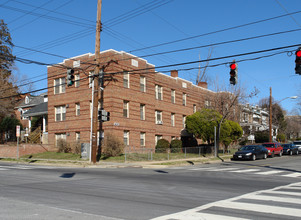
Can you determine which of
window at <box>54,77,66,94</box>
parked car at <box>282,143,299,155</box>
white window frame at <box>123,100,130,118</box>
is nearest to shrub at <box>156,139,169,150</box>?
white window frame at <box>123,100,130,118</box>

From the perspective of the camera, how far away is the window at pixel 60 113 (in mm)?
33250

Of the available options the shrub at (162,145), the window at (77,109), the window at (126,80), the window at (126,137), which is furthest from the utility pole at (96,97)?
the shrub at (162,145)

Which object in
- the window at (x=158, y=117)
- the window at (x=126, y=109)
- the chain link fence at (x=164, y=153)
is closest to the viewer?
the chain link fence at (x=164, y=153)

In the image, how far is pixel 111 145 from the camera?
26.5m

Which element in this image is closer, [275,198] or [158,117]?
[275,198]

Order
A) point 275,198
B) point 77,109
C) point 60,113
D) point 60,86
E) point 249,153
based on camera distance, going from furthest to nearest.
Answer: point 60,86 → point 60,113 → point 77,109 → point 249,153 → point 275,198

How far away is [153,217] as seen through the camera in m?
6.62

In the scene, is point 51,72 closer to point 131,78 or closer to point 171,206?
point 131,78

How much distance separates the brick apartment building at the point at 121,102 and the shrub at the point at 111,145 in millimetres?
2063

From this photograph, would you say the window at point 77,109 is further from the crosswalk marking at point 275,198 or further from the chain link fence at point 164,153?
the crosswalk marking at point 275,198

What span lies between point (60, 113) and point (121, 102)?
791 cm

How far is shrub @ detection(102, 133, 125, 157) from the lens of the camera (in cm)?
2645

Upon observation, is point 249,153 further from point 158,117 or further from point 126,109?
point 126,109

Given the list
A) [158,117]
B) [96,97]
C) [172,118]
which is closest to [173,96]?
[172,118]
